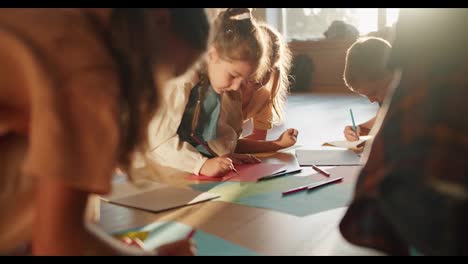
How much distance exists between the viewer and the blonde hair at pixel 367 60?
1529 mm

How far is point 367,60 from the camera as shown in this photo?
60.9 inches

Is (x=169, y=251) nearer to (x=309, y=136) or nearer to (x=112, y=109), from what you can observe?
(x=112, y=109)

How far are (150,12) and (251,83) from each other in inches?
42.0

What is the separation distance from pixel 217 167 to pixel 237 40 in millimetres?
334

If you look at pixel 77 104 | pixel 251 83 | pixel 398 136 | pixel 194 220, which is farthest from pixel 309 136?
pixel 77 104

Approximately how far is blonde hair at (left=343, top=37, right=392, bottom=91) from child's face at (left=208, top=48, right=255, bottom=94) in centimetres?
46

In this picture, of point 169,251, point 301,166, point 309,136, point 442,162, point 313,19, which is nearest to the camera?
point 442,162

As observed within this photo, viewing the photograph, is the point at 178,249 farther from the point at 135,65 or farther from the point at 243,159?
the point at 243,159

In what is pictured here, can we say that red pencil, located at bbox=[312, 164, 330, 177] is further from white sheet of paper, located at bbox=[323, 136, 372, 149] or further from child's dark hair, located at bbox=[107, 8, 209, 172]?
child's dark hair, located at bbox=[107, 8, 209, 172]

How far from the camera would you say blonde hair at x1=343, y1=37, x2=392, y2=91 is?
1529 millimetres

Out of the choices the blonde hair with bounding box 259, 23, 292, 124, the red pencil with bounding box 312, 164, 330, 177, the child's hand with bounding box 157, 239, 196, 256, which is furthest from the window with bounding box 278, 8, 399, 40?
the child's hand with bounding box 157, 239, 196, 256

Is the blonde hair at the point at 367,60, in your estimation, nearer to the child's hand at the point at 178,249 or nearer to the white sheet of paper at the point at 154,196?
the white sheet of paper at the point at 154,196

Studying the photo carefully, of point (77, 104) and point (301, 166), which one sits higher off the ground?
point (77, 104)

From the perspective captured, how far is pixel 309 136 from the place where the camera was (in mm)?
1871
